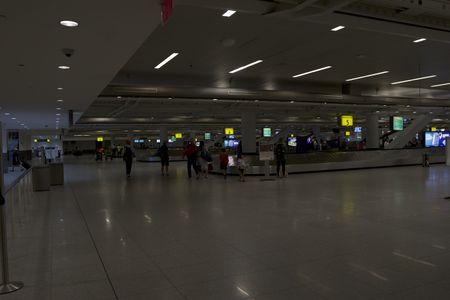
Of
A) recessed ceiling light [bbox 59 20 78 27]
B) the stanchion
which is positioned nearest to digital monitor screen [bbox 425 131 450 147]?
recessed ceiling light [bbox 59 20 78 27]

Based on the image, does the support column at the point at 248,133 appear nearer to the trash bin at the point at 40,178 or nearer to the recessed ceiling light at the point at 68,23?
the trash bin at the point at 40,178

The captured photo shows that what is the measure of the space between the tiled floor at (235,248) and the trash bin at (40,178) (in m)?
3.31

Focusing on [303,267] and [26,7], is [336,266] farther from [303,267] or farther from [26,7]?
[26,7]

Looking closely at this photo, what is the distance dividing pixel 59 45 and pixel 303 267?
5393mm

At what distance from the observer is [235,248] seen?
595 centimetres

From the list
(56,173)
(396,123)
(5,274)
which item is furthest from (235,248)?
(396,123)

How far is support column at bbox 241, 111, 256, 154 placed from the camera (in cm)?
2402

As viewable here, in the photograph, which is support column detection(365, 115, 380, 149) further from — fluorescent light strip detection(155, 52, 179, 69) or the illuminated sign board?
fluorescent light strip detection(155, 52, 179, 69)

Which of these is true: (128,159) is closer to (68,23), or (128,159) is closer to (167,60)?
(167,60)

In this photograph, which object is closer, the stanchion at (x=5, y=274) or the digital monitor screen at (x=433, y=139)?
the stanchion at (x=5, y=274)

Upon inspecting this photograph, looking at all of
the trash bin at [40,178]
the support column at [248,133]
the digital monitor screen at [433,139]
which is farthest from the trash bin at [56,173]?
the digital monitor screen at [433,139]

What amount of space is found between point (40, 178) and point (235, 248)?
438 inches

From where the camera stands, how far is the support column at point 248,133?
24.0 meters

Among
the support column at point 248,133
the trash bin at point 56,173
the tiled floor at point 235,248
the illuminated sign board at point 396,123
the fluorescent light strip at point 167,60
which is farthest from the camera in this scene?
the support column at point 248,133
